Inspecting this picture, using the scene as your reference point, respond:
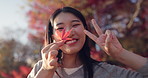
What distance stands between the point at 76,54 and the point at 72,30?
18 centimetres

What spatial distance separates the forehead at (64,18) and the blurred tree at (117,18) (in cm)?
345

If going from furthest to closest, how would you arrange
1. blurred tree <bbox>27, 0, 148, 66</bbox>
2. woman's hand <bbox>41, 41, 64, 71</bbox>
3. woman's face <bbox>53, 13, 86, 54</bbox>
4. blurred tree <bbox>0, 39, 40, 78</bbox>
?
blurred tree <bbox>0, 39, 40, 78</bbox>
blurred tree <bbox>27, 0, 148, 66</bbox>
woman's face <bbox>53, 13, 86, 54</bbox>
woman's hand <bbox>41, 41, 64, 71</bbox>

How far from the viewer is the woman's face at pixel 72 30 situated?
1171mm

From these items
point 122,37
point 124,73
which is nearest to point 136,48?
point 122,37

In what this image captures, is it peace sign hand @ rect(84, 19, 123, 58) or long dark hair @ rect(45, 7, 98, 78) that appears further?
long dark hair @ rect(45, 7, 98, 78)

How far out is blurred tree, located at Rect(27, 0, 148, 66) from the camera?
5.06m

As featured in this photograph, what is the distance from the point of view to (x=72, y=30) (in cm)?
116

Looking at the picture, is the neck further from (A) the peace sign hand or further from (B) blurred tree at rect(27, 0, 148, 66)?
(B) blurred tree at rect(27, 0, 148, 66)

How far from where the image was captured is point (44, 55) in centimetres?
105

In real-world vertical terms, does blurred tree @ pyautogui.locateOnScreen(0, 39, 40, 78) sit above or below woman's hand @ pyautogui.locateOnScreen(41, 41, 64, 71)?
below

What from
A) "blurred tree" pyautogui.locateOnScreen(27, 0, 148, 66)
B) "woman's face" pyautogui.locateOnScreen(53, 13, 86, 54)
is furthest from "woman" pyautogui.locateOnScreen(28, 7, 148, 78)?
"blurred tree" pyautogui.locateOnScreen(27, 0, 148, 66)

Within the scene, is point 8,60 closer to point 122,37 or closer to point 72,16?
point 122,37

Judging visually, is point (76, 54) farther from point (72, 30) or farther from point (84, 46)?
point (72, 30)

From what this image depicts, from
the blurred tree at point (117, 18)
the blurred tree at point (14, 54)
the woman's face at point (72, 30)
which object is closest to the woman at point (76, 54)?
the woman's face at point (72, 30)
